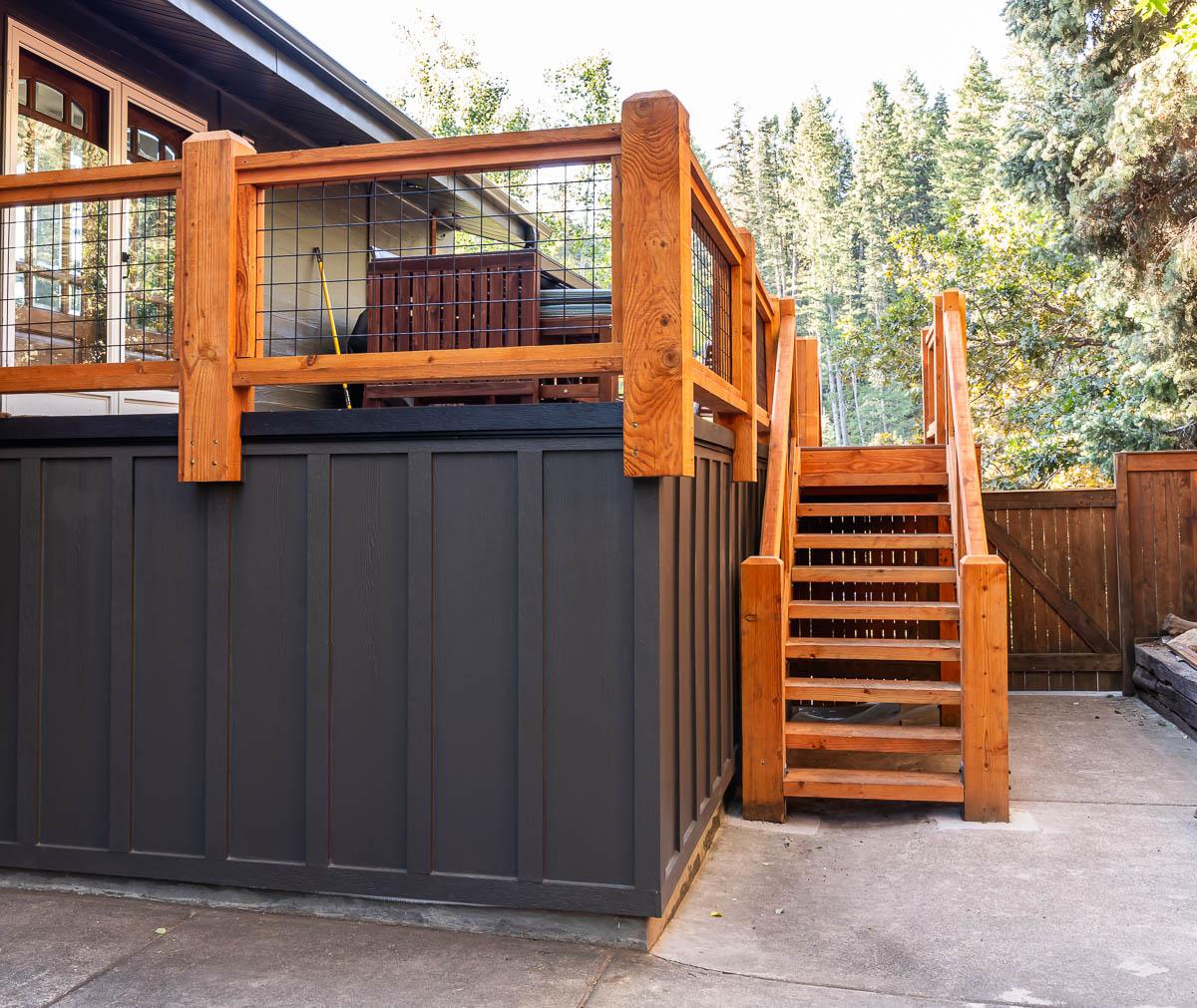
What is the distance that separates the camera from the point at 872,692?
4656mm

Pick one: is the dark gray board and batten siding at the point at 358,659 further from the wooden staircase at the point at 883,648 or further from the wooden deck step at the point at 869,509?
the wooden deck step at the point at 869,509

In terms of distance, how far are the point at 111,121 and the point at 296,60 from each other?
100cm

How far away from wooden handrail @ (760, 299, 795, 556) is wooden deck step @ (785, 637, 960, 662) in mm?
455

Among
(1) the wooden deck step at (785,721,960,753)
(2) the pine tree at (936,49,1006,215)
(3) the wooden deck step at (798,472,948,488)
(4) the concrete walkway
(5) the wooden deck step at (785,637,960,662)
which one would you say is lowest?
(4) the concrete walkway

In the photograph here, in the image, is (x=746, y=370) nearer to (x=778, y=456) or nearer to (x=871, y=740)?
(x=778, y=456)

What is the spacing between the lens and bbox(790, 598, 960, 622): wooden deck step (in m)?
4.91

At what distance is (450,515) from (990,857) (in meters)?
2.43

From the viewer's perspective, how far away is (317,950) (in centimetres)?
299

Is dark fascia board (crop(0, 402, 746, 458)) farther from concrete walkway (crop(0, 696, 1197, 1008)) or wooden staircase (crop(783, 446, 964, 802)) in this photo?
wooden staircase (crop(783, 446, 964, 802))

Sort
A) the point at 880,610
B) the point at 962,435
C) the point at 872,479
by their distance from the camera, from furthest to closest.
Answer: the point at 872,479
the point at 962,435
the point at 880,610

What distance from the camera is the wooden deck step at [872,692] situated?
181 inches

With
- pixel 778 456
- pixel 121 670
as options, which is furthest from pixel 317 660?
pixel 778 456

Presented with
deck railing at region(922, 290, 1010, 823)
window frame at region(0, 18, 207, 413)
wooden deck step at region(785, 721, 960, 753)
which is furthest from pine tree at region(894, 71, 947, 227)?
wooden deck step at region(785, 721, 960, 753)

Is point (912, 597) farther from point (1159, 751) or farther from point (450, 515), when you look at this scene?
point (450, 515)
